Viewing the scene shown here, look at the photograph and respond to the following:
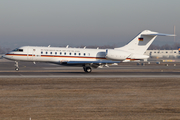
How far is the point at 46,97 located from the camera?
55.2 feet

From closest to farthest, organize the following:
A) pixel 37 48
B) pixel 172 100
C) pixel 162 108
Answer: pixel 162 108, pixel 172 100, pixel 37 48

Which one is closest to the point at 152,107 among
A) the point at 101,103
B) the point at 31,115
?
the point at 101,103

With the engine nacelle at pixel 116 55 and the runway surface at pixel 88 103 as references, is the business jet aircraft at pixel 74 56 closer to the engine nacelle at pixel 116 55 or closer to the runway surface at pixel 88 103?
the engine nacelle at pixel 116 55

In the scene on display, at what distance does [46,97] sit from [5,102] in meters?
2.83

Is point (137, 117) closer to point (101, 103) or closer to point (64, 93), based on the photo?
point (101, 103)

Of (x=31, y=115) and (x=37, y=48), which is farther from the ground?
(x=37, y=48)

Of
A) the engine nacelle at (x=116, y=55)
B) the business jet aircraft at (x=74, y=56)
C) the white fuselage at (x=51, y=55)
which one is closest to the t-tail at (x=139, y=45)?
the business jet aircraft at (x=74, y=56)

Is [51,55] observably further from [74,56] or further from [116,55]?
[116,55]

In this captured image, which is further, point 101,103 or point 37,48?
point 37,48

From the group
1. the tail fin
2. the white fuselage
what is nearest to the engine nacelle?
the white fuselage

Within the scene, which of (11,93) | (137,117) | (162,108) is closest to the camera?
(137,117)

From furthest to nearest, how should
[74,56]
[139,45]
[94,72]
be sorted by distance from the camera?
1. [139,45]
2. [94,72]
3. [74,56]

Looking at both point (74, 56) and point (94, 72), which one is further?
point (94, 72)

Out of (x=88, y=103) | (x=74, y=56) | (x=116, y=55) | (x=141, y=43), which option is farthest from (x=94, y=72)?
(x=88, y=103)
